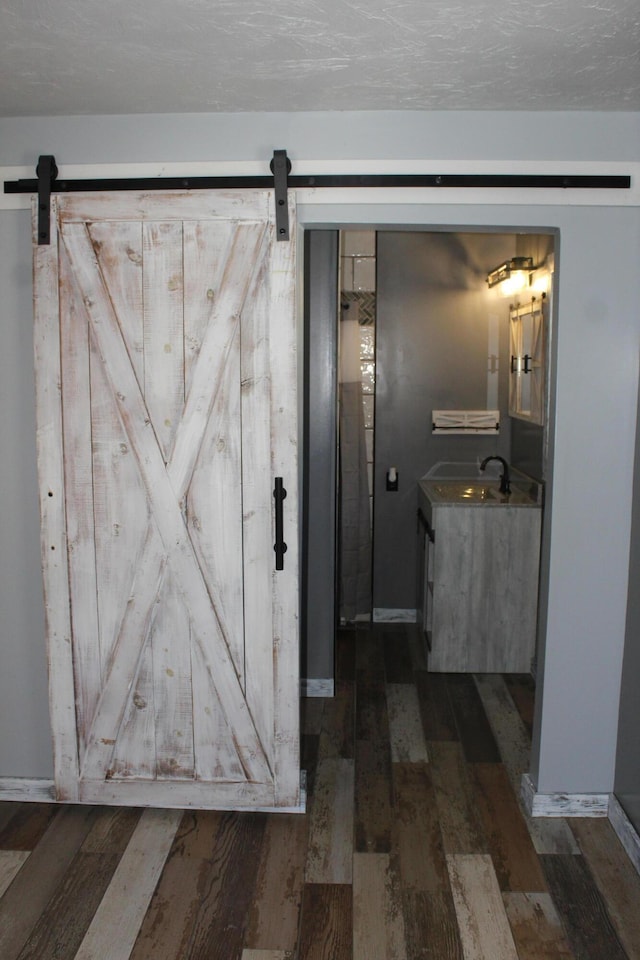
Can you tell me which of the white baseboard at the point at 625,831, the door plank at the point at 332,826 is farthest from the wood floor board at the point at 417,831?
the white baseboard at the point at 625,831

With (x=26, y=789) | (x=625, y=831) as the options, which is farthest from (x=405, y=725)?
(x=26, y=789)

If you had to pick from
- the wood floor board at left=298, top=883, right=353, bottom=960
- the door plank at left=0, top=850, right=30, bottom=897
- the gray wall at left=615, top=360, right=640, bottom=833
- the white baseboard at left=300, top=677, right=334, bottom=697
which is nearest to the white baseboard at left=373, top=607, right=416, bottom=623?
the white baseboard at left=300, top=677, right=334, bottom=697

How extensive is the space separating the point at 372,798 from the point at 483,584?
1.48 meters

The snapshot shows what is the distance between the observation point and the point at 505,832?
9.81ft

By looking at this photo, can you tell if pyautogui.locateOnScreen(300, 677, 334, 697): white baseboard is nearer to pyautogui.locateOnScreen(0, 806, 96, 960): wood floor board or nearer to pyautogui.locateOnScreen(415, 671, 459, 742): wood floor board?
pyautogui.locateOnScreen(415, 671, 459, 742): wood floor board

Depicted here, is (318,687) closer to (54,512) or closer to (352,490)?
(352,490)

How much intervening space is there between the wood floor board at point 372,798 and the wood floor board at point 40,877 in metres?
1.01

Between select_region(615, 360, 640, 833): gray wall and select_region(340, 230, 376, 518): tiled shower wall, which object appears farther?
select_region(340, 230, 376, 518): tiled shower wall

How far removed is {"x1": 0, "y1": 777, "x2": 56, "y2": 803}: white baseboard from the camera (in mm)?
3180

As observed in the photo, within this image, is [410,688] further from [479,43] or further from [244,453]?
[479,43]

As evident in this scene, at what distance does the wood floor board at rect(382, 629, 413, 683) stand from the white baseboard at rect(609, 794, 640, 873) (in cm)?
152

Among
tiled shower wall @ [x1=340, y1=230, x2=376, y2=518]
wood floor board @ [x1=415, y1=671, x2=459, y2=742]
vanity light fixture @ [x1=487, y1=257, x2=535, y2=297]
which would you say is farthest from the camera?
tiled shower wall @ [x1=340, y1=230, x2=376, y2=518]

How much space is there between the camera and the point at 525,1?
6.51 feet

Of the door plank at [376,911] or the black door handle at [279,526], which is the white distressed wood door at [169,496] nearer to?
the black door handle at [279,526]
